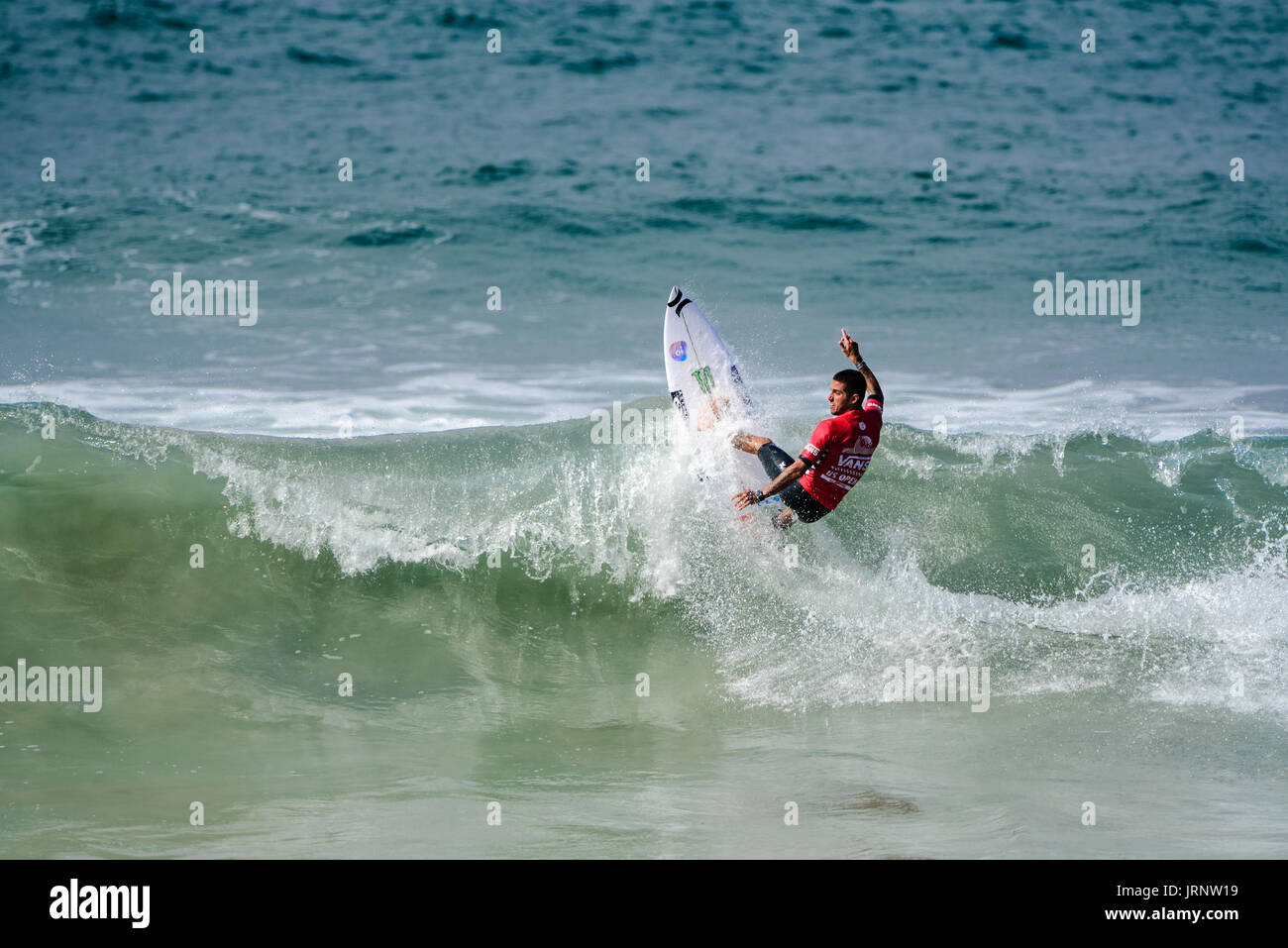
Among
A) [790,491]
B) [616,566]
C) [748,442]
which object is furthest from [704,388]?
[616,566]

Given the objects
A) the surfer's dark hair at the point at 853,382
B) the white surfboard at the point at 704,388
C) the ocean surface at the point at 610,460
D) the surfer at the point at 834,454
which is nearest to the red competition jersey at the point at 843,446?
the surfer at the point at 834,454

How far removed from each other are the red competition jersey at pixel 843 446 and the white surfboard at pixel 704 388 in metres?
1.01

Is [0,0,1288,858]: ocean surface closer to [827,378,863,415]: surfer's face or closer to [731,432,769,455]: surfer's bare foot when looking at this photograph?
[731,432,769,455]: surfer's bare foot

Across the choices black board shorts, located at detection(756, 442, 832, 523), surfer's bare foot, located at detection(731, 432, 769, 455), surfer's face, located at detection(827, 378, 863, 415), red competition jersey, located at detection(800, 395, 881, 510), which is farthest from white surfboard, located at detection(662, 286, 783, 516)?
surfer's face, located at detection(827, 378, 863, 415)

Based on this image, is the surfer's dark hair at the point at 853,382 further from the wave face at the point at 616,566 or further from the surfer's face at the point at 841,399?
the wave face at the point at 616,566

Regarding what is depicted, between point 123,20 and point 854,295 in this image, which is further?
point 123,20

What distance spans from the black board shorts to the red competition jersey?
0.16 meters

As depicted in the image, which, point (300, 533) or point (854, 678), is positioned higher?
point (300, 533)

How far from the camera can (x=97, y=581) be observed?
7516 millimetres

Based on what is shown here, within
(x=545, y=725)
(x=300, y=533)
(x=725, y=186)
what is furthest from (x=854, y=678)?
(x=725, y=186)

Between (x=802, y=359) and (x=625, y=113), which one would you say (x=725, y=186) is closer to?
(x=625, y=113)

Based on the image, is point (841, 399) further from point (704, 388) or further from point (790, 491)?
point (704, 388)

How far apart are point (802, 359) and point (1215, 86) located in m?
15.9
